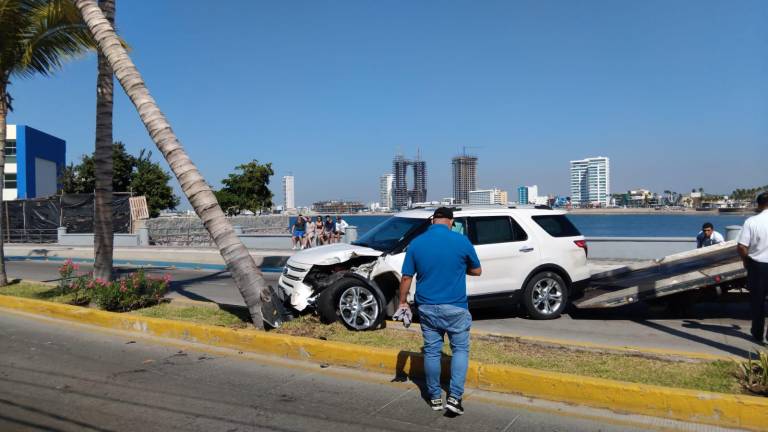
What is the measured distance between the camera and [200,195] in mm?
7859

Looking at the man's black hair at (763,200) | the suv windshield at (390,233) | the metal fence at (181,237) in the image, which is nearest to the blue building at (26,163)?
the metal fence at (181,237)

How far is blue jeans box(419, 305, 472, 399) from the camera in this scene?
186 inches

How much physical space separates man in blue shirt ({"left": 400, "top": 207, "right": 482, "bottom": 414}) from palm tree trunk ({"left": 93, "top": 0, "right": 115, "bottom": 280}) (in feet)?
26.5

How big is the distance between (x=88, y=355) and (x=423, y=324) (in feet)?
15.0

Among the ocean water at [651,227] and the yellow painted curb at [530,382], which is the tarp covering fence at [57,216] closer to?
the ocean water at [651,227]

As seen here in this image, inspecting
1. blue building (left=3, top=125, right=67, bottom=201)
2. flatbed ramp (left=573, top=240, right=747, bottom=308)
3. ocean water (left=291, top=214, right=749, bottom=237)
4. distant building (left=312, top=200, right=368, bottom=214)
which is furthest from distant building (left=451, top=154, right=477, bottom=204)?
distant building (left=312, top=200, right=368, bottom=214)

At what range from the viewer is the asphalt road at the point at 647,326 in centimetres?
733

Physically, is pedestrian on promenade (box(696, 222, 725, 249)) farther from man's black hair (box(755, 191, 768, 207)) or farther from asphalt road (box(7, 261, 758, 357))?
man's black hair (box(755, 191, 768, 207))

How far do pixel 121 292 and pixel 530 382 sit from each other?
6.85 m

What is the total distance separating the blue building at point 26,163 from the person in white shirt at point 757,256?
5639cm

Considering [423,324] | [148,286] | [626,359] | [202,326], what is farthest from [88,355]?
[626,359]

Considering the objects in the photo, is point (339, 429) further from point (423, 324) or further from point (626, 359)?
point (626, 359)

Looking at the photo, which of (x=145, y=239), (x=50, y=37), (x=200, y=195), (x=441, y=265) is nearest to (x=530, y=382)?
(x=441, y=265)

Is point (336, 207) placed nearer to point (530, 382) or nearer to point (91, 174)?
point (91, 174)
